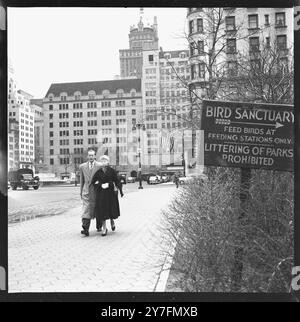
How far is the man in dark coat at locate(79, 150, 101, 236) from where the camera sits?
4.14 m

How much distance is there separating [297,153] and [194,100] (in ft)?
6.28

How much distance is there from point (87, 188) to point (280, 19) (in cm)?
239

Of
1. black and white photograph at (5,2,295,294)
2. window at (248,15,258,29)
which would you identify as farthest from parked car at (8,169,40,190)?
window at (248,15,258,29)

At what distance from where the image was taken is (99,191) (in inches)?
181

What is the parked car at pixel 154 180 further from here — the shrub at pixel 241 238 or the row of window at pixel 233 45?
the row of window at pixel 233 45

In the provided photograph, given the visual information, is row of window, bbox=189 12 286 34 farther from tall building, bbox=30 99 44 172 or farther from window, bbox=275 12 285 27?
tall building, bbox=30 99 44 172

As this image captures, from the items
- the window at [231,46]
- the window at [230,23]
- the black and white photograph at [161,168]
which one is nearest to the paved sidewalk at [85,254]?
the black and white photograph at [161,168]

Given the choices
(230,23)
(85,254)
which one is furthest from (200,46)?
(85,254)

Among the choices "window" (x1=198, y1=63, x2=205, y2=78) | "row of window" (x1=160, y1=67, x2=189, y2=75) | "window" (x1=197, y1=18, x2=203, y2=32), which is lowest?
"row of window" (x1=160, y1=67, x2=189, y2=75)

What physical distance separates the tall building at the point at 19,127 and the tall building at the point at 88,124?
0.21 metres

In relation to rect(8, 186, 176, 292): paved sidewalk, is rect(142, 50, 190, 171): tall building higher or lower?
higher

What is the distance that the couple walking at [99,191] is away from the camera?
414 centimetres

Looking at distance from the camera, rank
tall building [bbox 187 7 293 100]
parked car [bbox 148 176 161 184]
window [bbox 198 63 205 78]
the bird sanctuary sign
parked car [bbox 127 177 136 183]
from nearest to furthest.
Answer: the bird sanctuary sign
tall building [bbox 187 7 293 100]
parked car [bbox 148 176 161 184]
parked car [bbox 127 177 136 183]
window [bbox 198 63 205 78]

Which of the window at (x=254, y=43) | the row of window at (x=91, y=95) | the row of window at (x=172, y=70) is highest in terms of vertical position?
the window at (x=254, y=43)
